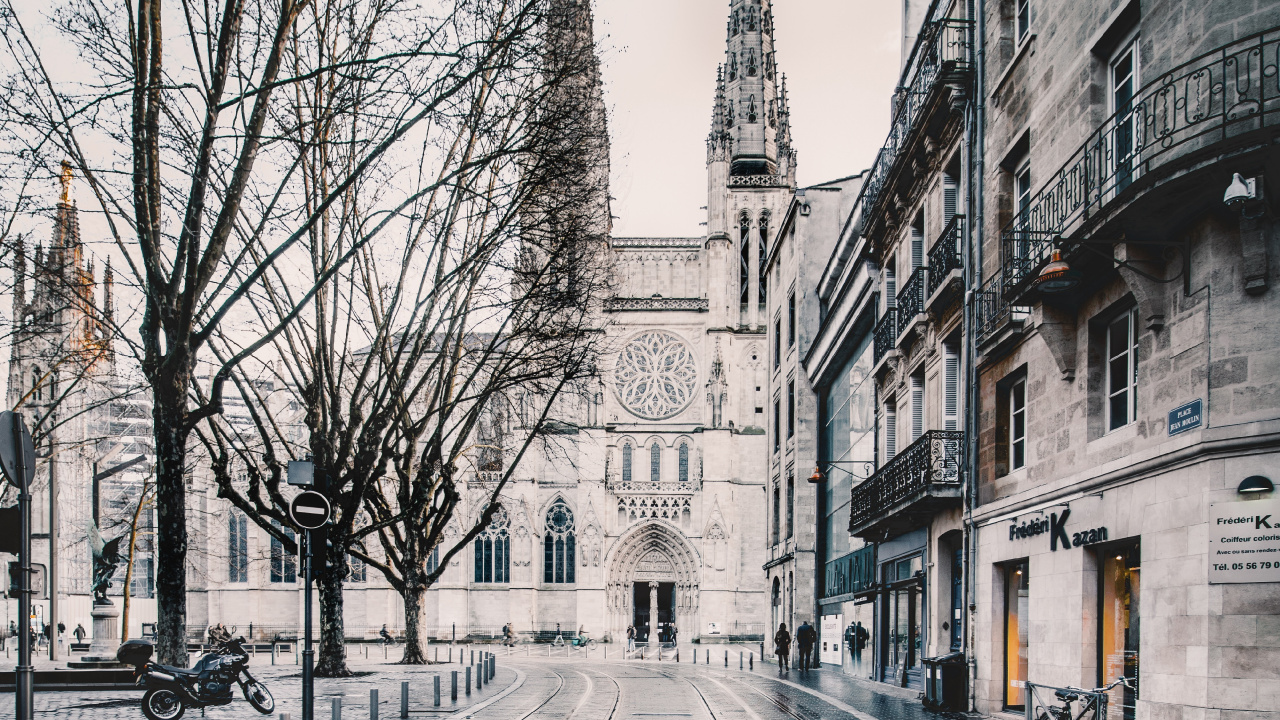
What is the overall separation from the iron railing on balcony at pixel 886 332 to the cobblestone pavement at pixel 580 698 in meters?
6.62

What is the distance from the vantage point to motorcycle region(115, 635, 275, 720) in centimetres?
1449

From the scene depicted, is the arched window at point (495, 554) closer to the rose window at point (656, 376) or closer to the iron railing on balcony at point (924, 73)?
the rose window at point (656, 376)

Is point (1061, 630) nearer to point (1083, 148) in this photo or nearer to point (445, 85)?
point (1083, 148)

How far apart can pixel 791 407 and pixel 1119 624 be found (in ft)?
89.2

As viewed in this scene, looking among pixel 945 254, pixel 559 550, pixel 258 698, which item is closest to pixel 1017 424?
pixel 945 254

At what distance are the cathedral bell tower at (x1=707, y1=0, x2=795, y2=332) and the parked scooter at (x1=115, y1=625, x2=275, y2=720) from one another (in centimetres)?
4688

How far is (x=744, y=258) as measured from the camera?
62.4m

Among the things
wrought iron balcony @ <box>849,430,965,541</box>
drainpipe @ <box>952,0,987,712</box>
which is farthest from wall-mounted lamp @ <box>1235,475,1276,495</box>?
wrought iron balcony @ <box>849,430,965,541</box>

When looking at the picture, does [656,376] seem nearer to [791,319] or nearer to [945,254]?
[791,319]

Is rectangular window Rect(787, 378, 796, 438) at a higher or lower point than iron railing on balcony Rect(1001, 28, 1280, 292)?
lower

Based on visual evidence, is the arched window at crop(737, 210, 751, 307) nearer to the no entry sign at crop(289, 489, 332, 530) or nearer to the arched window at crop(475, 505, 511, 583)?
the arched window at crop(475, 505, 511, 583)

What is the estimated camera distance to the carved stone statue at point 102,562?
30578 mm

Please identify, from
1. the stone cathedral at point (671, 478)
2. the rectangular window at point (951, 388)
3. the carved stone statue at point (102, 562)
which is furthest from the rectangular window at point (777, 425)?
the rectangular window at point (951, 388)

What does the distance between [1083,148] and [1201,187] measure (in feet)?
8.63
